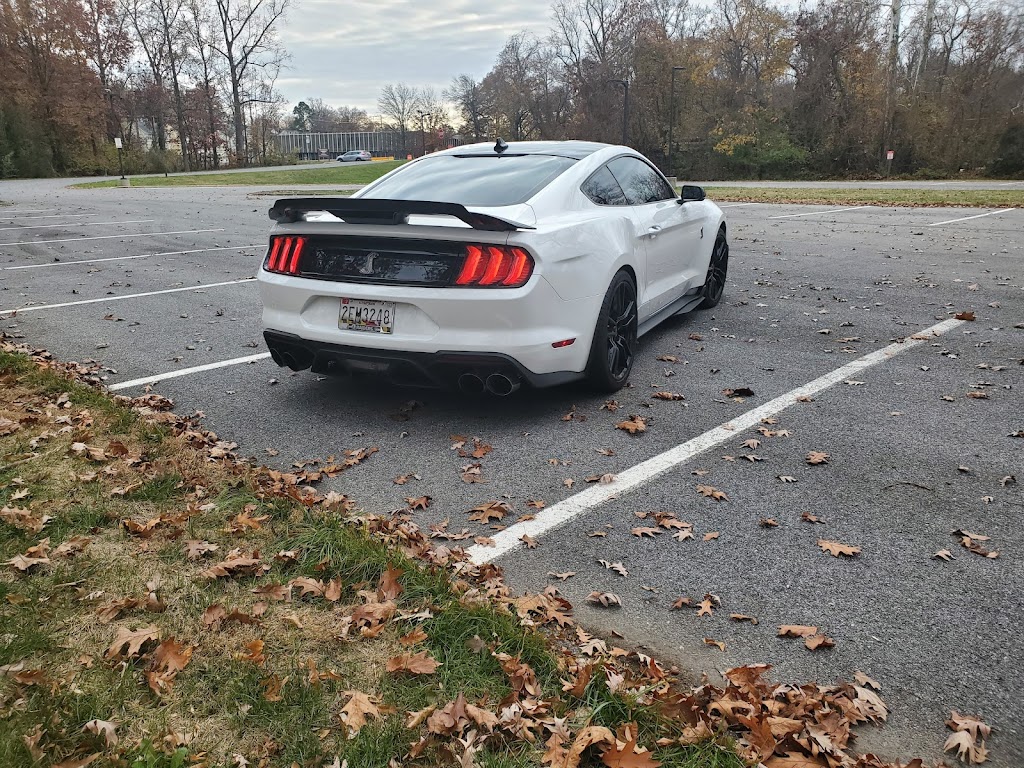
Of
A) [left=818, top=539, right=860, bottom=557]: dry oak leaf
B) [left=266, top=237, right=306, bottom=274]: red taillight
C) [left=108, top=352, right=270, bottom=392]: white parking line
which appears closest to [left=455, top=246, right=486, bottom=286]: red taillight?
[left=266, top=237, right=306, bottom=274]: red taillight

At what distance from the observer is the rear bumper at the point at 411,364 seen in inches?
175

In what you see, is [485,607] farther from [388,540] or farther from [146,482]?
[146,482]

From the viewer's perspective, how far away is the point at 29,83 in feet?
187

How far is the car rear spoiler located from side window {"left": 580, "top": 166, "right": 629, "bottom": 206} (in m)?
1.06

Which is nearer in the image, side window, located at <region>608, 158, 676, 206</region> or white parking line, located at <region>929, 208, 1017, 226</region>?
side window, located at <region>608, 158, 676, 206</region>

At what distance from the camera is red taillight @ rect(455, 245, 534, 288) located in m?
4.39

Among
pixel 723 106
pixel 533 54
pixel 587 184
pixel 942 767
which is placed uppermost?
pixel 533 54

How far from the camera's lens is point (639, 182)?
6.20 m

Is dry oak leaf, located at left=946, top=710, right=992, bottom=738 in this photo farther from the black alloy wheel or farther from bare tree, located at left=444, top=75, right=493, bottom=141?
bare tree, located at left=444, top=75, right=493, bottom=141

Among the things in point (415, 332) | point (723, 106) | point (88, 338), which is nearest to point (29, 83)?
point (723, 106)

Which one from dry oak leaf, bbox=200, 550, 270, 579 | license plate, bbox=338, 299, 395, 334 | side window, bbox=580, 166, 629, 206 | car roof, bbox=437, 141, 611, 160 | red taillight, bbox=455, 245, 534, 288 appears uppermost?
car roof, bbox=437, 141, 611, 160

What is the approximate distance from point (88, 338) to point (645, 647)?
20.2 feet

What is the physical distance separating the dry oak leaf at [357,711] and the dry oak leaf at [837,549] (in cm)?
193

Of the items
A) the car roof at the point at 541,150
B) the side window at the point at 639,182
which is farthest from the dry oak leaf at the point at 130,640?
the side window at the point at 639,182
